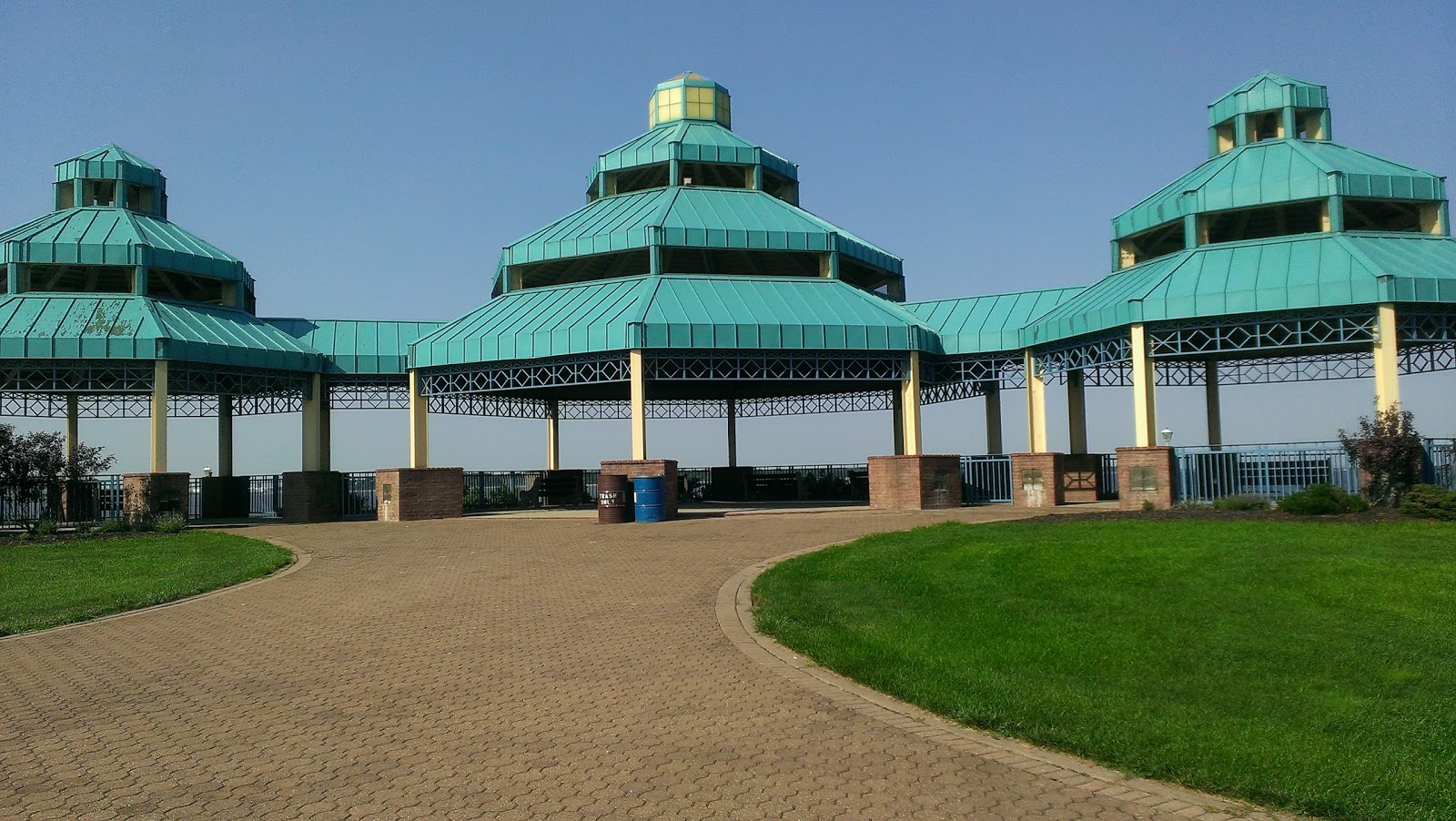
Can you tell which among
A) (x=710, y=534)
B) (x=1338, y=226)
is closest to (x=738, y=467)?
(x=710, y=534)

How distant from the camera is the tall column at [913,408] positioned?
3272 cm

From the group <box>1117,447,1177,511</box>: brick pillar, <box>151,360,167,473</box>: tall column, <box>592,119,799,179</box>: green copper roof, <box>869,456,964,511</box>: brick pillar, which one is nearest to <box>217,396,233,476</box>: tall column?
<box>151,360,167,473</box>: tall column

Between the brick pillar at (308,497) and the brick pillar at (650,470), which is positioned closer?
the brick pillar at (650,470)

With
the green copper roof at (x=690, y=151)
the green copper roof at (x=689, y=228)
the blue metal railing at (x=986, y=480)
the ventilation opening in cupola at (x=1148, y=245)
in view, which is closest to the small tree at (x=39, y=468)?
the green copper roof at (x=689, y=228)

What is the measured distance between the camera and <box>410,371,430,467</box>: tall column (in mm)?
34906

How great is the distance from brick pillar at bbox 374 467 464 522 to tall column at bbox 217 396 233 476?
9756 millimetres

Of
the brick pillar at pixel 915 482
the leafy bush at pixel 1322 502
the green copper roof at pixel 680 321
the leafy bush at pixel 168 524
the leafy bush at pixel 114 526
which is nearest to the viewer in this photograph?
the leafy bush at pixel 1322 502

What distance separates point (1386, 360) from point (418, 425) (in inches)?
1144

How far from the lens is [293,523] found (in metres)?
34.6

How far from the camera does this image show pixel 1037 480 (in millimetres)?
32000

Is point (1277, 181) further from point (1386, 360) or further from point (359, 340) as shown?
point (359, 340)

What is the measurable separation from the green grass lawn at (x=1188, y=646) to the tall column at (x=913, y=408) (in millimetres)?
14962

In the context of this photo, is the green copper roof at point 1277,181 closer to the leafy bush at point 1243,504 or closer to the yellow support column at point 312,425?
the leafy bush at point 1243,504

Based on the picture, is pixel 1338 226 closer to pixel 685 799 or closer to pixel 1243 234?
pixel 1243 234
